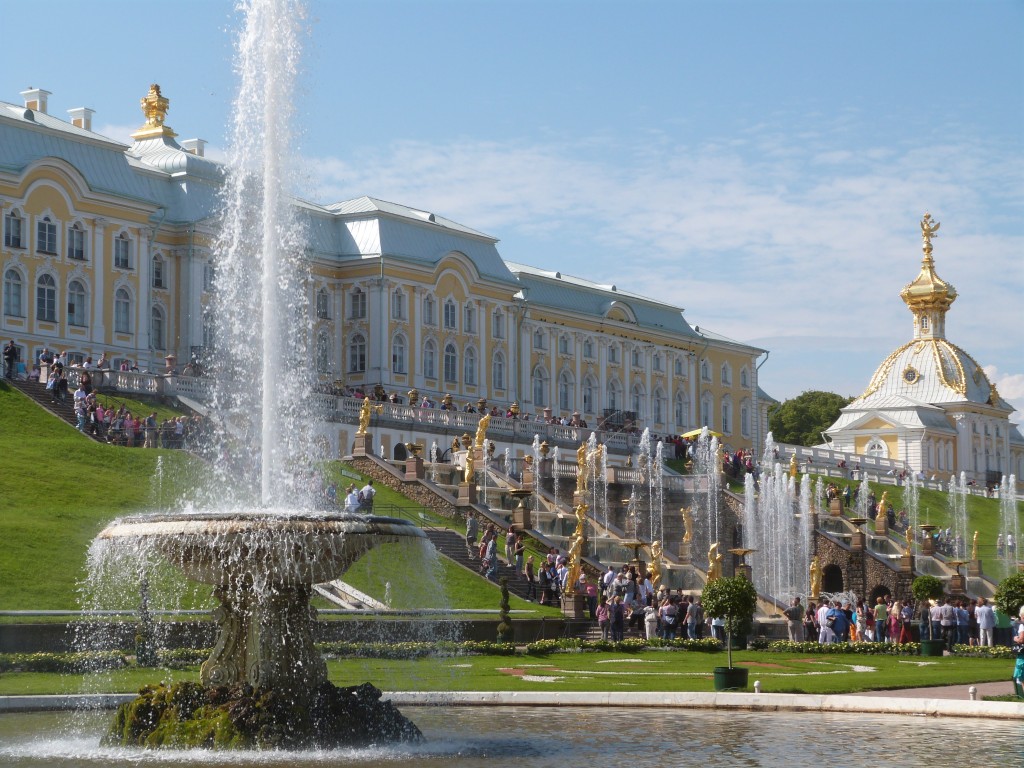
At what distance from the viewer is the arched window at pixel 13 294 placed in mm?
58594

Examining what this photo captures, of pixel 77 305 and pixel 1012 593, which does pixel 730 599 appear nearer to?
pixel 1012 593

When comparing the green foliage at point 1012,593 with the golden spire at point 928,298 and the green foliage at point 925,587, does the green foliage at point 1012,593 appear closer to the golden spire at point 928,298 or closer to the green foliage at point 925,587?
the green foliage at point 925,587

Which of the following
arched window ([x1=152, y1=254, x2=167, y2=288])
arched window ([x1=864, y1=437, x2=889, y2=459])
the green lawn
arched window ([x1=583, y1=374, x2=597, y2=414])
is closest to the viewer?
the green lawn

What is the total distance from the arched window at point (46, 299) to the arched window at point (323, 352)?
44.1 feet

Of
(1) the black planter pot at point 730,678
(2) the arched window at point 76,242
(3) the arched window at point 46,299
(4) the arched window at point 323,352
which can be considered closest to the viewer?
(1) the black planter pot at point 730,678

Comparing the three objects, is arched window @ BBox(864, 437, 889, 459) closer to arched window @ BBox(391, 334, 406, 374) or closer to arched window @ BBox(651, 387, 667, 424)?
arched window @ BBox(651, 387, 667, 424)

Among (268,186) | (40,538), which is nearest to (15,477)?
(40,538)

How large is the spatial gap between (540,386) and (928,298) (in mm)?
39040

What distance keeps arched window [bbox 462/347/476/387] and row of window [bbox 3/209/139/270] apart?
17.8 metres

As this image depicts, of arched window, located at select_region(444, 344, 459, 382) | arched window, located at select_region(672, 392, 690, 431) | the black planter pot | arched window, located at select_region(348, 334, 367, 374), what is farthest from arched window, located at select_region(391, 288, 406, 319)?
the black planter pot

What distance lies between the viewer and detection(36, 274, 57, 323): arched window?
196 feet

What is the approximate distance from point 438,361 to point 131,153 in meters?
15.2

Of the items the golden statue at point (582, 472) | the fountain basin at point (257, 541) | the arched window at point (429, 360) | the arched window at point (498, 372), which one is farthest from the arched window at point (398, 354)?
the fountain basin at point (257, 541)

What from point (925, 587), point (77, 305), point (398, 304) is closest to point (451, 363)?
point (398, 304)
